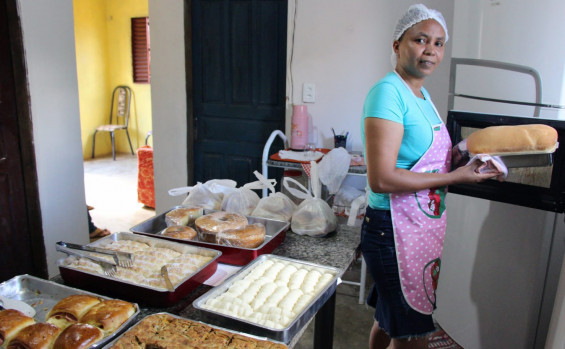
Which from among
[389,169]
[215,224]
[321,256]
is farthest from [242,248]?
[389,169]

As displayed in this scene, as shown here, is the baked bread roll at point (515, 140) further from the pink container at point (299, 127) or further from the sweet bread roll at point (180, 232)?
the pink container at point (299, 127)

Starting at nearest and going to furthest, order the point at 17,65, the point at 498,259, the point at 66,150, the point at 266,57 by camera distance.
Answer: the point at 498,259
the point at 17,65
the point at 66,150
the point at 266,57

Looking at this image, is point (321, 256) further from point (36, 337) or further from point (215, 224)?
point (36, 337)

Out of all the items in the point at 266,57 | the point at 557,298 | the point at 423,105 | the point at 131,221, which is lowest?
the point at 131,221

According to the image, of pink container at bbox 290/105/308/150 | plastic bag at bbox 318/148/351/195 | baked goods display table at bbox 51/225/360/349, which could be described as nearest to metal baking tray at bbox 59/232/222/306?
baked goods display table at bbox 51/225/360/349

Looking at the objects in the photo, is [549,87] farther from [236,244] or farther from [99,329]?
[99,329]

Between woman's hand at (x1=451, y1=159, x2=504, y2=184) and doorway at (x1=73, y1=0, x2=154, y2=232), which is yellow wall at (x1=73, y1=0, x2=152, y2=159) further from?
woman's hand at (x1=451, y1=159, x2=504, y2=184)

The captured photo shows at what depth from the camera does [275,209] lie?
167 cm

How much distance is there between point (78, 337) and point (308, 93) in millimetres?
2736

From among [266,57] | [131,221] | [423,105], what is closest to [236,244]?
[423,105]

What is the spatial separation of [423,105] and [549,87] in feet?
1.99

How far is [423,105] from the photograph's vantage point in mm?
1400

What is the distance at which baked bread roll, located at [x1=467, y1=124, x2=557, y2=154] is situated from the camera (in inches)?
51.3

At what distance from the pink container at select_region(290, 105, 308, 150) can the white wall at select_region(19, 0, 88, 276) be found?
1.50 metres
